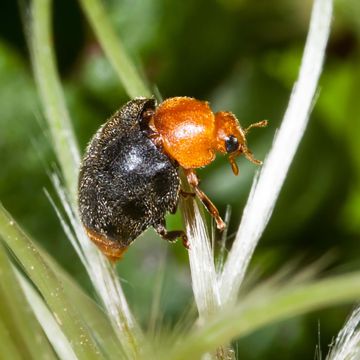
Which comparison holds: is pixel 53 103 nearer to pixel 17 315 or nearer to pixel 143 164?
pixel 143 164

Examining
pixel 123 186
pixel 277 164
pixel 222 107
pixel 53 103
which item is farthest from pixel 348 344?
pixel 222 107

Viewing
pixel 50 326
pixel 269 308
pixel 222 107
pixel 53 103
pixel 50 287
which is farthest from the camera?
pixel 222 107

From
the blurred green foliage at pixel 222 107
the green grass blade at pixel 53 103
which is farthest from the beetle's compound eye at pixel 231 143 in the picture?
the blurred green foliage at pixel 222 107

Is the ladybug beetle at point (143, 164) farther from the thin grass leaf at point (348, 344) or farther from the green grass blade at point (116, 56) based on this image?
the thin grass leaf at point (348, 344)

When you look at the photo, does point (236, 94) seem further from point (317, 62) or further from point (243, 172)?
point (317, 62)

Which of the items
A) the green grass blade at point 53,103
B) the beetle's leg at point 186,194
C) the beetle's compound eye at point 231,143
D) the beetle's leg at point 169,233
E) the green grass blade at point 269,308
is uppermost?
the green grass blade at point 53,103

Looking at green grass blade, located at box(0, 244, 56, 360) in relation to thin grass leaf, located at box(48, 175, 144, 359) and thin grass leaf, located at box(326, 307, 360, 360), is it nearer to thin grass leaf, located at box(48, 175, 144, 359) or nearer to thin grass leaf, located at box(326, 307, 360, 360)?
thin grass leaf, located at box(48, 175, 144, 359)

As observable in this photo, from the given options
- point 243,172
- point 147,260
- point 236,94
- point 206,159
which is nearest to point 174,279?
point 147,260
